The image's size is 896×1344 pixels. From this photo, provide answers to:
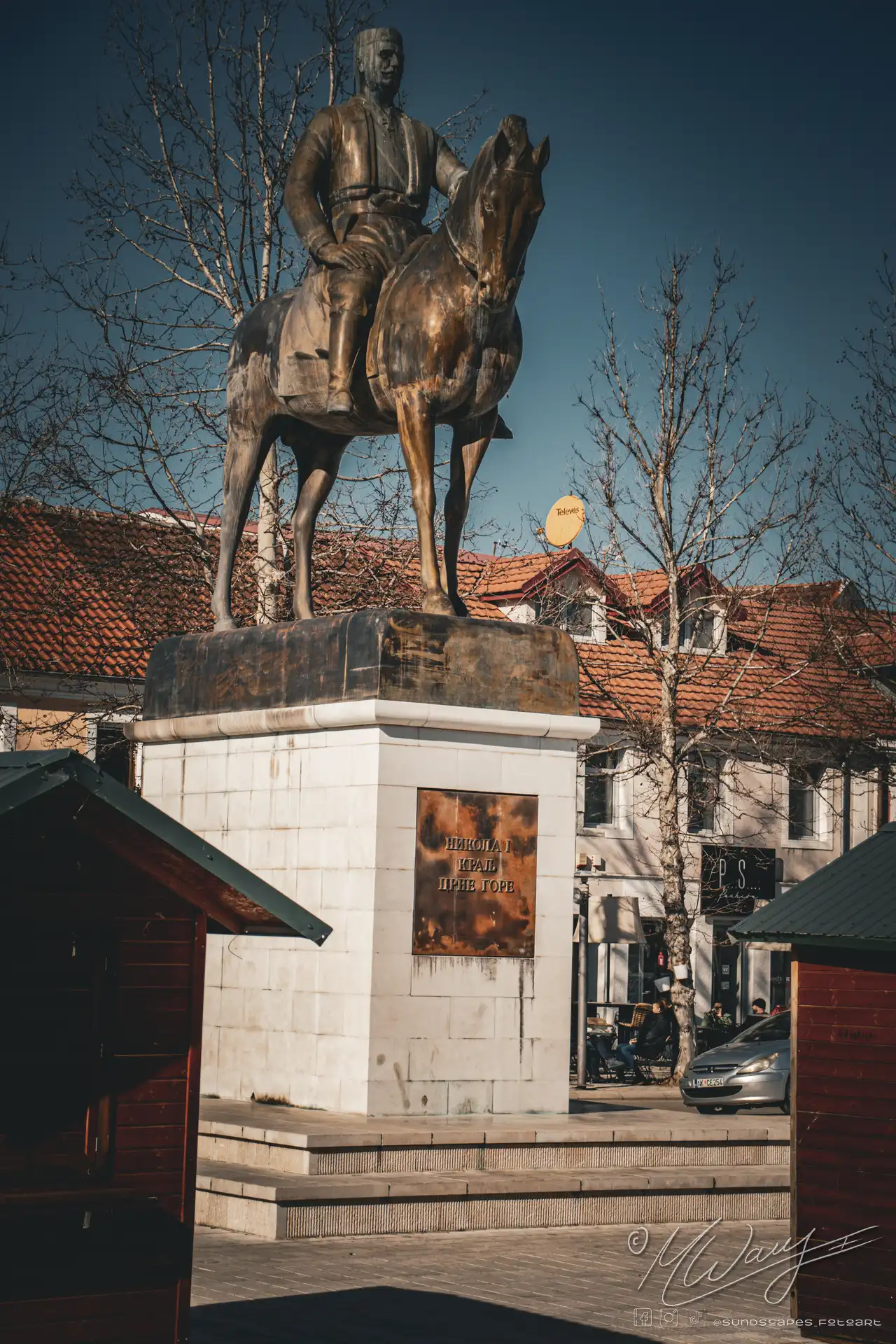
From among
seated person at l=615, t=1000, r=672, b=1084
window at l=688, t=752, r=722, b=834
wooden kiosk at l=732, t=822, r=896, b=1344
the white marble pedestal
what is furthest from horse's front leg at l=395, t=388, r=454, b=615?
seated person at l=615, t=1000, r=672, b=1084

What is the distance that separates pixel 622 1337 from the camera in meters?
9.01

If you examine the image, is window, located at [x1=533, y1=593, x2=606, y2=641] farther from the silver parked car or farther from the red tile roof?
the silver parked car

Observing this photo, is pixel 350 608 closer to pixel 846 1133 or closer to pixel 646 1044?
pixel 646 1044

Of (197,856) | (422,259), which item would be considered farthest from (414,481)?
(197,856)

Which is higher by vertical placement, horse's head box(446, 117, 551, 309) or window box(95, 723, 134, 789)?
horse's head box(446, 117, 551, 309)

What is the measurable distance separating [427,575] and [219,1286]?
5.86m

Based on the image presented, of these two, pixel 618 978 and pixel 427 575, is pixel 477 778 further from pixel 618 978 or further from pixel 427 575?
pixel 618 978

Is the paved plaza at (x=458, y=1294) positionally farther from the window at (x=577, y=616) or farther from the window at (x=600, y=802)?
the window at (x=600, y=802)

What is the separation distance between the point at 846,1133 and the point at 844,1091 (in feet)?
0.65

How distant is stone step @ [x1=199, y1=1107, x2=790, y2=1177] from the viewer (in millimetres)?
11578

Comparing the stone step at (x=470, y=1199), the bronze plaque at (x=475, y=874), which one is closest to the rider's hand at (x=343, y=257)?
the bronze plaque at (x=475, y=874)

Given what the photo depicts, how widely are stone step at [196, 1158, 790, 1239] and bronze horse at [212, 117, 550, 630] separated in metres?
4.13

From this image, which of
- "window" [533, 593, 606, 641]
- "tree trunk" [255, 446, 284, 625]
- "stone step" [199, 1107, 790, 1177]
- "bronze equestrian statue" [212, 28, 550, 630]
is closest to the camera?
"stone step" [199, 1107, 790, 1177]

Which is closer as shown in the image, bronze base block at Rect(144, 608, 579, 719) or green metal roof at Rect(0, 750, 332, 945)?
green metal roof at Rect(0, 750, 332, 945)
